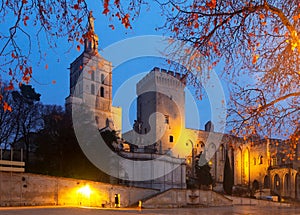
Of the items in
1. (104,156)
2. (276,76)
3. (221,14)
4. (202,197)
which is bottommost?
(202,197)

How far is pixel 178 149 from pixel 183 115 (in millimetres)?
5013

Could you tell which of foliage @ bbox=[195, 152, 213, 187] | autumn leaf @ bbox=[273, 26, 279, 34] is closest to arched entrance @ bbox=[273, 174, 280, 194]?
foliage @ bbox=[195, 152, 213, 187]

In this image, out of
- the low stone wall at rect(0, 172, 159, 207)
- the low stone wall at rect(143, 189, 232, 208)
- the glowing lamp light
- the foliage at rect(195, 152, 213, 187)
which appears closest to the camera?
the low stone wall at rect(0, 172, 159, 207)

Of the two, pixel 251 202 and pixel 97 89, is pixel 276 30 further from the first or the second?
pixel 97 89

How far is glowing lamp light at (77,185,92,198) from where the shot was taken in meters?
24.6

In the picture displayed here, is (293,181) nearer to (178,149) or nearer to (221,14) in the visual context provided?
(178,149)

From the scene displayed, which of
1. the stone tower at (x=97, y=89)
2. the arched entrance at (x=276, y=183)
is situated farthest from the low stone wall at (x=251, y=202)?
the stone tower at (x=97, y=89)

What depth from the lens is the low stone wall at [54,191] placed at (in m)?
20.6

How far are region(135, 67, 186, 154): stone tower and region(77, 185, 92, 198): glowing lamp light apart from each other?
990 inches

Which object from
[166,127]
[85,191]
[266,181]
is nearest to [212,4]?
[85,191]

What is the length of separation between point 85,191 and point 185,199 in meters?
10.8

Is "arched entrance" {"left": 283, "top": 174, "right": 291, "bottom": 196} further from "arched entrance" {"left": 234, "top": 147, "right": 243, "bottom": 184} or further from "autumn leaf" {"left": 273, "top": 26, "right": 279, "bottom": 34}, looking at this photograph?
"autumn leaf" {"left": 273, "top": 26, "right": 279, "bottom": 34}

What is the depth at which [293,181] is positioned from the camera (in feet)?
170

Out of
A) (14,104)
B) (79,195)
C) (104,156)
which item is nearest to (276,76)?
(79,195)
